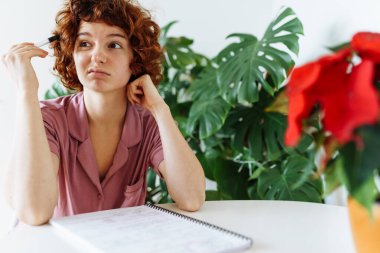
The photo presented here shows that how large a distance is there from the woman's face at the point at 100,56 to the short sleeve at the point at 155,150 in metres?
0.19

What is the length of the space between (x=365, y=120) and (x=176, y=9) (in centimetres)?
213

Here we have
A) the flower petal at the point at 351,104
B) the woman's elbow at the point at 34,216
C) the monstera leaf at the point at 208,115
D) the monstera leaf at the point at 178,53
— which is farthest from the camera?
the monstera leaf at the point at 178,53

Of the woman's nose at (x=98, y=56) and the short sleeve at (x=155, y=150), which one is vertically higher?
the woman's nose at (x=98, y=56)

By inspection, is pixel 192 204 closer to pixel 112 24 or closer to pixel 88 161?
pixel 88 161

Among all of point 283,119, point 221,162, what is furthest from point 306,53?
point 221,162

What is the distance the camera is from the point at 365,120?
0.41m

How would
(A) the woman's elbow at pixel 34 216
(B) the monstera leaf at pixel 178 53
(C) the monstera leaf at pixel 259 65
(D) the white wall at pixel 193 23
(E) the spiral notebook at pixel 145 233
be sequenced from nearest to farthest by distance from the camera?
(E) the spiral notebook at pixel 145 233
(A) the woman's elbow at pixel 34 216
(C) the monstera leaf at pixel 259 65
(D) the white wall at pixel 193 23
(B) the monstera leaf at pixel 178 53

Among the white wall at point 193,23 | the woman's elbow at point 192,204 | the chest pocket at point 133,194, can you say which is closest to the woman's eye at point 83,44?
the chest pocket at point 133,194

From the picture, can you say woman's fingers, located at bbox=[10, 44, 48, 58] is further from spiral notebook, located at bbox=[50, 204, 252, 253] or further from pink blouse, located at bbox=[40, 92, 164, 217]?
spiral notebook, located at bbox=[50, 204, 252, 253]

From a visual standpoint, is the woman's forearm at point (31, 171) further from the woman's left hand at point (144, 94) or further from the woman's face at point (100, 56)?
the woman's left hand at point (144, 94)

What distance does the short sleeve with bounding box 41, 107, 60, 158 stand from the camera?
114 centimetres

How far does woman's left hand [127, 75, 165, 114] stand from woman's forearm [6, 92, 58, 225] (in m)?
0.32

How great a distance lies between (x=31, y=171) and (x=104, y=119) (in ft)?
1.17

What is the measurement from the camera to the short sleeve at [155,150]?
49.8 inches
